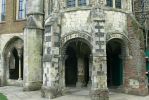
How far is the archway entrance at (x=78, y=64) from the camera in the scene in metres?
17.8

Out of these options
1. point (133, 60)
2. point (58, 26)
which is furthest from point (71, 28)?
point (133, 60)

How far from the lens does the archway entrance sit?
1777 cm

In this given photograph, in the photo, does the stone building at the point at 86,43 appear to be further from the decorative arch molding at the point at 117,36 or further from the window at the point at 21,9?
the window at the point at 21,9

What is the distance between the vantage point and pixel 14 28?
Answer: 21.7 metres

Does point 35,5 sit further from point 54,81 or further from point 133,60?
point 133,60

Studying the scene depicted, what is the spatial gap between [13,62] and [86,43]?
9813 mm

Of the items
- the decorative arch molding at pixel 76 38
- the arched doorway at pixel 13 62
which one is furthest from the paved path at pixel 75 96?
the arched doorway at pixel 13 62

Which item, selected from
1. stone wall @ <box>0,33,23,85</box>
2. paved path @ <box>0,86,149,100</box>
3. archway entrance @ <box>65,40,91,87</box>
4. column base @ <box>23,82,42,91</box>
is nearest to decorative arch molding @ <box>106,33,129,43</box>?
archway entrance @ <box>65,40,91,87</box>

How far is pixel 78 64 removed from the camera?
18.0 metres

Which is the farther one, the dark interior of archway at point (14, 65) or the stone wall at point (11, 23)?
the dark interior of archway at point (14, 65)

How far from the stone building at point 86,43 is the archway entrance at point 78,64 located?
67 millimetres

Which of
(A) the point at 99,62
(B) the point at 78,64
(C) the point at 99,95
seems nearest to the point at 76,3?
(A) the point at 99,62

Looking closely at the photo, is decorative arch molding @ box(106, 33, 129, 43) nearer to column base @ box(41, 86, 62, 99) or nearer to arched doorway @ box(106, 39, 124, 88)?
arched doorway @ box(106, 39, 124, 88)

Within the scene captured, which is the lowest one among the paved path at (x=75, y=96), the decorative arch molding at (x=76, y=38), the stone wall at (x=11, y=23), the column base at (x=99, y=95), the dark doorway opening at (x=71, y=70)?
the paved path at (x=75, y=96)
